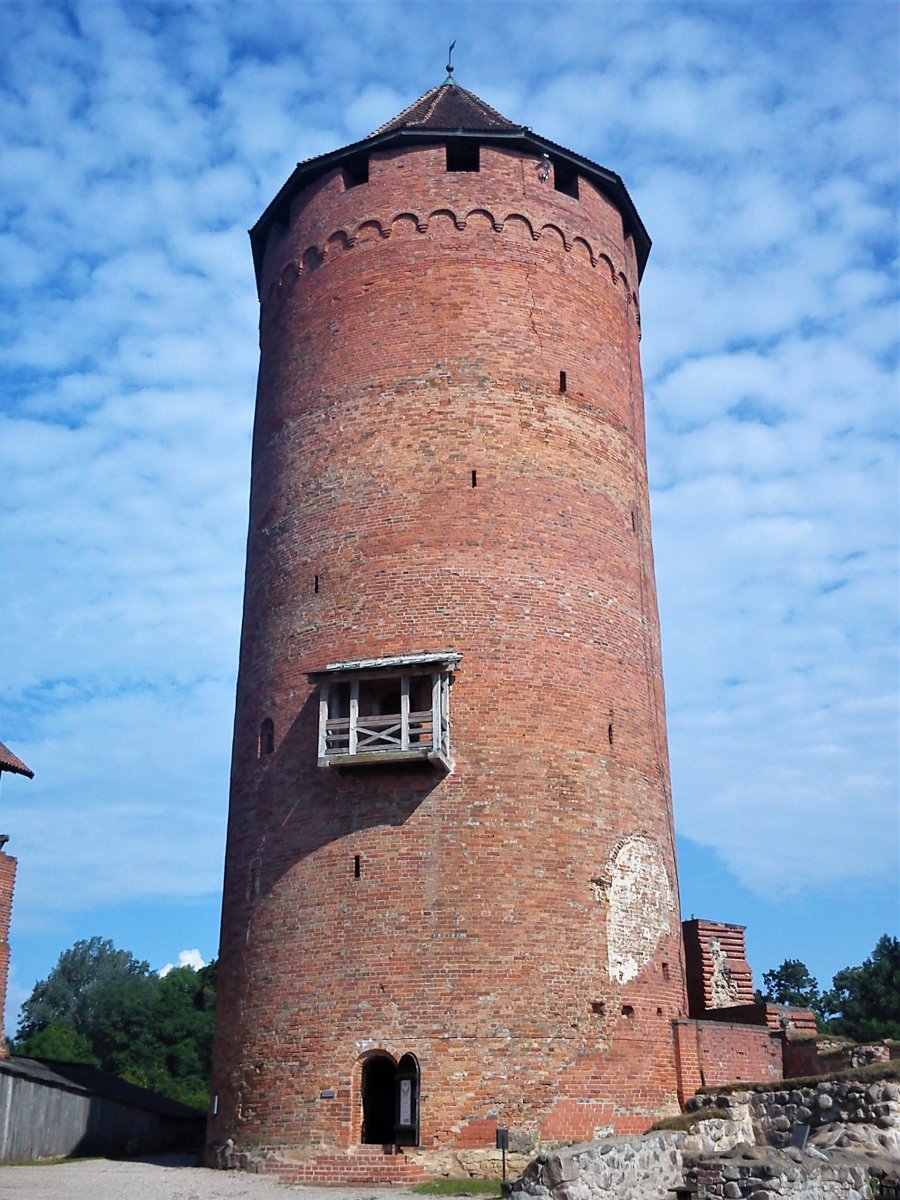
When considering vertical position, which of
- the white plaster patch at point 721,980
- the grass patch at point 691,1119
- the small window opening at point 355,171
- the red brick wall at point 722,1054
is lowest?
the grass patch at point 691,1119

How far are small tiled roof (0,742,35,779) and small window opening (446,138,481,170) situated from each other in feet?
41.4

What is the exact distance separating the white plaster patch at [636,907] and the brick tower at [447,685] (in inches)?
1.8

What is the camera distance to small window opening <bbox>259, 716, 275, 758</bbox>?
1877cm

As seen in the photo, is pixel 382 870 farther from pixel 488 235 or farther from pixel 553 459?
pixel 488 235

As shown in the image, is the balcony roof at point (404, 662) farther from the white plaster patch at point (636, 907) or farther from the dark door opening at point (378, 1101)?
the dark door opening at point (378, 1101)

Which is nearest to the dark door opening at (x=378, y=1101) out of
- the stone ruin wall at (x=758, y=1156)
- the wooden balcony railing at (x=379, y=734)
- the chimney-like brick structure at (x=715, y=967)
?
the stone ruin wall at (x=758, y=1156)

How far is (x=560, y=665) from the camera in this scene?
59.8ft

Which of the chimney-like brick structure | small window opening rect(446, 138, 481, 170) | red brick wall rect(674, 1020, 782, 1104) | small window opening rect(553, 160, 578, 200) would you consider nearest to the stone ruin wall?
red brick wall rect(674, 1020, 782, 1104)

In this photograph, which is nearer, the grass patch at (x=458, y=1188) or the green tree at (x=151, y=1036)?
the grass patch at (x=458, y=1188)

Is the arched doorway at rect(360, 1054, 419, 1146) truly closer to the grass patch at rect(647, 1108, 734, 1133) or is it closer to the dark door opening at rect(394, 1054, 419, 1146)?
the dark door opening at rect(394, 1054, 419, 1146)

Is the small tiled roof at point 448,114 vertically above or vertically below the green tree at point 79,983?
above

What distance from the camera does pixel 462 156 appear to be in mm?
21672

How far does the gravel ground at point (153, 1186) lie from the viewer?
1448 cm

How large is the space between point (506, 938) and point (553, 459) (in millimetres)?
7301
